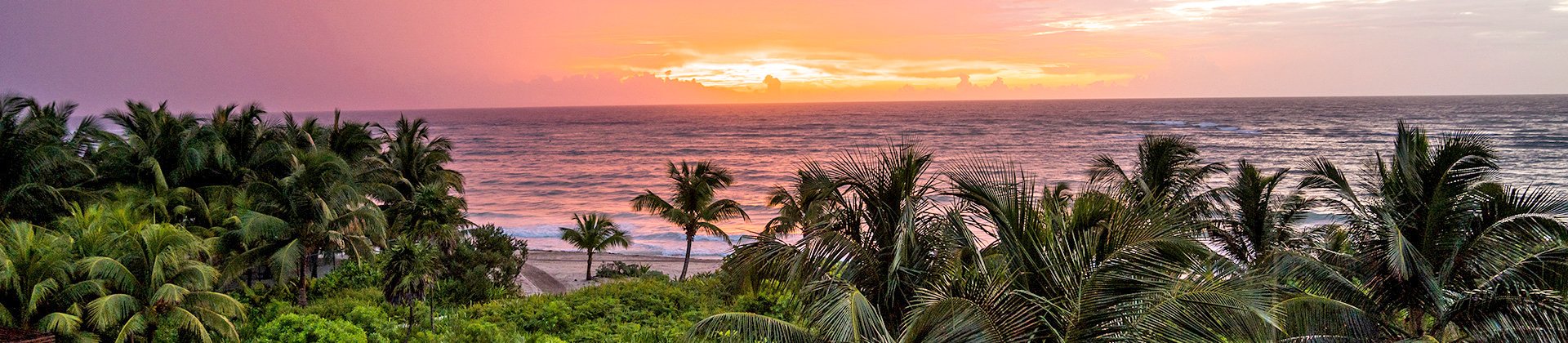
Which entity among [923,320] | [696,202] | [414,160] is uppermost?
[923,320]

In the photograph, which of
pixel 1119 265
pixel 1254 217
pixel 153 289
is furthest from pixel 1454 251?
pixel 153 289

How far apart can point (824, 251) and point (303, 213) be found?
17.2 m

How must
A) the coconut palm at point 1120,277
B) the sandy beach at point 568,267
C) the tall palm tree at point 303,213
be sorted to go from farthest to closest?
the sandy beach at point 568,267
the tall palm tree at point 303,213
the coconut palm at point 1120,277

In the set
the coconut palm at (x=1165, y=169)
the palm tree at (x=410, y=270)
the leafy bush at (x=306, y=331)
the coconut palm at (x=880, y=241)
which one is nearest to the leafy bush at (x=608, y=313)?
the palm tree at (x=410, y=270)

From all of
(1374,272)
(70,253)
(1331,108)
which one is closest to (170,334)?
(70,253)

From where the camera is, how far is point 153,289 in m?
13.3

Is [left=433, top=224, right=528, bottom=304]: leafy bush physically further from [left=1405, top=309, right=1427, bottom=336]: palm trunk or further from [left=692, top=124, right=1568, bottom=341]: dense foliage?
[left=1405, top=309, right=1427, bottom=336]: palm trunk

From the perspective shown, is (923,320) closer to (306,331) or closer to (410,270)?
(410,270)

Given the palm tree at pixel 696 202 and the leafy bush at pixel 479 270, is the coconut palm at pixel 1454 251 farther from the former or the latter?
the leafy bush at pixel 479 270

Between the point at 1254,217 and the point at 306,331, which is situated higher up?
the point at 1254,217

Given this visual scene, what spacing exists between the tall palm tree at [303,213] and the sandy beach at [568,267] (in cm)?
543

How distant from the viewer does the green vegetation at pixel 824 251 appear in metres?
5.90

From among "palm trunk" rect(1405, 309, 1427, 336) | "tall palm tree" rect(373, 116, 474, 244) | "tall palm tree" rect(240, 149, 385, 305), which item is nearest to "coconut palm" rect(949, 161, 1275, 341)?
"palm trunk" rect(1405, 309, 1427, 336)

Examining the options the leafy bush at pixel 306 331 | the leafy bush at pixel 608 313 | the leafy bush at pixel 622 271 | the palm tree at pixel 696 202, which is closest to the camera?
the leafy bush at pixel 306 331
